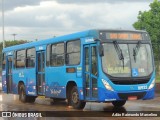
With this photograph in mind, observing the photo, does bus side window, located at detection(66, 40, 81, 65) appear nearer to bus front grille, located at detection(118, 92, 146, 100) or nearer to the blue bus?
the blue bus

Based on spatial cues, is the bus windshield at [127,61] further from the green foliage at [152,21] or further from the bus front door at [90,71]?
the green foliage at [152,21]

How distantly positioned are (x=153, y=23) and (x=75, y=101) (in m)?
32.6

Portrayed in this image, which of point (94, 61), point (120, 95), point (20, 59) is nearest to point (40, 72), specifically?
point (20, 59)

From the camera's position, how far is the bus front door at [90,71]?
49.8ft

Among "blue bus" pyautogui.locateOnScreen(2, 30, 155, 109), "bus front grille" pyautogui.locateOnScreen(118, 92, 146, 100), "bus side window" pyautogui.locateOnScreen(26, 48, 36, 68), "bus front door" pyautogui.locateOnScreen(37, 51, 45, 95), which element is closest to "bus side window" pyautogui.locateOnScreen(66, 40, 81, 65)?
"blue bus" pyautogui.locateOnScreen(2, 30, 155, 109)

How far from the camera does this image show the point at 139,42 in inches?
617

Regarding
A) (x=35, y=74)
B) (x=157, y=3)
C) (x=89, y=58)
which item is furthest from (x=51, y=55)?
(x=157, y=3)

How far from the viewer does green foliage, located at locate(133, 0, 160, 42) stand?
46812 millimetres

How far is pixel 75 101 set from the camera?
54.3 ft

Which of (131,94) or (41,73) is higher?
(41,73)

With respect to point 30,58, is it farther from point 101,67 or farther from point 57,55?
point 101,67

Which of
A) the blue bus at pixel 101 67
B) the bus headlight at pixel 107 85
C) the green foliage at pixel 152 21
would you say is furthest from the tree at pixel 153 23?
the bus headlight at pixel 107 85

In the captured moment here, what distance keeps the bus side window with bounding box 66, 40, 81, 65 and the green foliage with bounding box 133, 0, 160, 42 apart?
30.6 metres

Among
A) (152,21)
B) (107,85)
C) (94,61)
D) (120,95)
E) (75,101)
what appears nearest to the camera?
(107,85)
